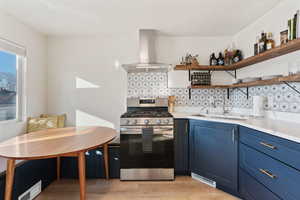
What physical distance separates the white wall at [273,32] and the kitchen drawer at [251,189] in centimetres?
125

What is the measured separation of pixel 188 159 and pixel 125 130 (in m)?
1.02

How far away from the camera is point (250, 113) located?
96.9 inches

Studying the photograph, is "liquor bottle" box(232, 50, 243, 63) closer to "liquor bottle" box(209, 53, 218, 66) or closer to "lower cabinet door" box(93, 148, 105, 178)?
"liquor bottle" box(209, 53, 218, 66)

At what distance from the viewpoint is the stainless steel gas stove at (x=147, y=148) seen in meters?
2.30

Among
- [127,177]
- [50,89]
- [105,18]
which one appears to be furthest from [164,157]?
[50,89]

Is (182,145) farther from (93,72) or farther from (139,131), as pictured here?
(93,72)

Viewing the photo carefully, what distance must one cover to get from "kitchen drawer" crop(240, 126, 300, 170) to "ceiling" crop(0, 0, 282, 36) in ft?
4.95

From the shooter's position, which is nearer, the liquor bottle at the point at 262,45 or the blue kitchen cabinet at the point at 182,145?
the liquor bottle at the point at 262,45

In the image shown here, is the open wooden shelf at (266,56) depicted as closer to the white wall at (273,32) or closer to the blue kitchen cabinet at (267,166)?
the white wall at (273,32)

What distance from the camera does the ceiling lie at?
1922mm

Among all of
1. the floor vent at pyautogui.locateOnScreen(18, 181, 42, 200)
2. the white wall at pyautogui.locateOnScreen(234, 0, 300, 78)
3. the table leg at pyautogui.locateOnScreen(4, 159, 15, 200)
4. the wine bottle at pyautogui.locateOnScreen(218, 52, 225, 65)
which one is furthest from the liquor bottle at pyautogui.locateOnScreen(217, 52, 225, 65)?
the floor vent at pyautogui.locateOnScreen(18, 181, 42, 200)

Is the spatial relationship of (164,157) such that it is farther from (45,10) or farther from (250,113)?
(45,10)

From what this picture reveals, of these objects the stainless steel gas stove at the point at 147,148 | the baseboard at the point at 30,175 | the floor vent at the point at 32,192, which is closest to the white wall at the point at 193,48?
the stainless steel gas stove at the point at 147,148

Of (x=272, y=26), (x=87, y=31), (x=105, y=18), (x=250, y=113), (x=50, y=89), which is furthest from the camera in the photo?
(x=50, y=89)
